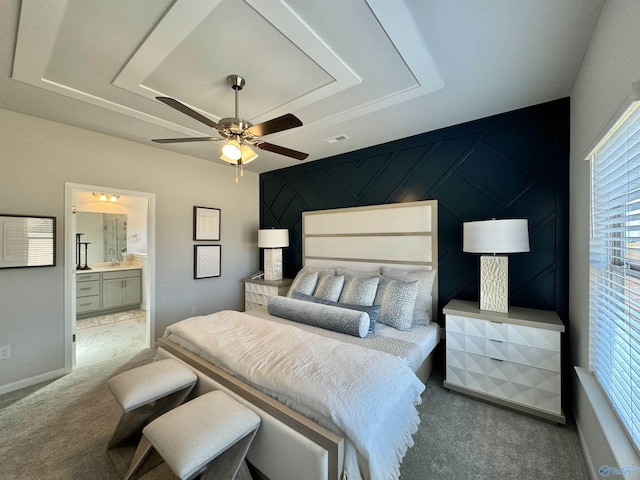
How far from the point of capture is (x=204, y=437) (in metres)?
1.26

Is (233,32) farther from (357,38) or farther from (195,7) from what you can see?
(357,38)

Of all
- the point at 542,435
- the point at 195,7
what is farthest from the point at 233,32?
the point at 542,435

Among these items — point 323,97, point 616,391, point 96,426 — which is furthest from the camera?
point 323,97

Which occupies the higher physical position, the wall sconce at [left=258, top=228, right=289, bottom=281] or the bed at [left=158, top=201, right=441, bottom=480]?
the wall sconce at [left=258, top=228, right=289, bottom=281]

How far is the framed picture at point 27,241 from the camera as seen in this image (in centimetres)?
250

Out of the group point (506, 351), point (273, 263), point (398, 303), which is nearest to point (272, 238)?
point (273, 263)

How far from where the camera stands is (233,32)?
5.22ft

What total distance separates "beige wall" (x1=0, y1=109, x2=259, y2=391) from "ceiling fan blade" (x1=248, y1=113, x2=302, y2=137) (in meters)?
2.34

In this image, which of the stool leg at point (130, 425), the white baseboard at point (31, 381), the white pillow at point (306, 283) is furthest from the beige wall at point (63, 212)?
the stool leg at point (130, 425)

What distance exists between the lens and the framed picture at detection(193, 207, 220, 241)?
3.94 meters

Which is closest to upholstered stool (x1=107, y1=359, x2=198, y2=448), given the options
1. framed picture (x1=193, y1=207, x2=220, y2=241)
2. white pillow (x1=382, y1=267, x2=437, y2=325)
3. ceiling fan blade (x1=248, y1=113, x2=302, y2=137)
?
ceiling fan blade (x1=248, y1=113, x2=302, y2=137)

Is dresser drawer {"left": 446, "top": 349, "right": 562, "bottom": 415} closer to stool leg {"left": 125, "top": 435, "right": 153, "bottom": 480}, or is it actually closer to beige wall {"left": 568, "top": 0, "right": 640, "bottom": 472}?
beige wall {"left": 568, "top": 0, "right": 640, "bottom": 472}

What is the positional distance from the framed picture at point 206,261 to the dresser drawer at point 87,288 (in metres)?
2.43

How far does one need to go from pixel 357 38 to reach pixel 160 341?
2.93 m
